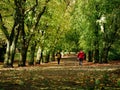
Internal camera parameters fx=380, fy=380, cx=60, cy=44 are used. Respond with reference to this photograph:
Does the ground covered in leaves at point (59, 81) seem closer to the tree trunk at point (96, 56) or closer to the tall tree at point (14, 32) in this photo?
the tall tree at point (14, 32)

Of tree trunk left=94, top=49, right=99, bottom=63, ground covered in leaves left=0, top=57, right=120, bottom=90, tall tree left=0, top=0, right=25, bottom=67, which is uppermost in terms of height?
tall tree left=0, top=0, right=25, bottom=67

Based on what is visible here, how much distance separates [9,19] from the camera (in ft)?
143

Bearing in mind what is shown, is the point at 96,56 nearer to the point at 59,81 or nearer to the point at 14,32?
the point at 14,32

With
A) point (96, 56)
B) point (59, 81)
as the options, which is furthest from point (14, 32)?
point (59, 81)

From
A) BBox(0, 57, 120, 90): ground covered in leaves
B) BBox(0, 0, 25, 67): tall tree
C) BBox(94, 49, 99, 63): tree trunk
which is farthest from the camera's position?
BBox(94, 49, 99, 63): tree trunk

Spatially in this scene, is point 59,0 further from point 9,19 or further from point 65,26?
point 65,26

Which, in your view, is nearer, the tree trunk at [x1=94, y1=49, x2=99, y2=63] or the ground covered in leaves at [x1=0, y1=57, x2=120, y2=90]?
the ground covered in leaves at [x1=0, y1=57, x2=120, y2=90]

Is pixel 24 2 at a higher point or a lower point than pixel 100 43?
higher

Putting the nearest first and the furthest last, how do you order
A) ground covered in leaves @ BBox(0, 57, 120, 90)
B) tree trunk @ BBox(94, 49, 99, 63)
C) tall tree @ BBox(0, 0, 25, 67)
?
ground covered in leaves @ BBox(0, 57, 120, 90)
tall tree @ BBox(0, 0, 25, 67)
tree trunk @ BBox(94, 49, 99, 63)

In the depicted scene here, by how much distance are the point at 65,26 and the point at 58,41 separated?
13.1 ft

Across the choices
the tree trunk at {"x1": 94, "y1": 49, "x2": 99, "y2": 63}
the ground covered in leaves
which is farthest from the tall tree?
the tree trunk at {"x1": 94, "y1": 49, "x2": 99, "y2": 63}

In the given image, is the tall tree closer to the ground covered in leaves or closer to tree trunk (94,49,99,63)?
the ground covered in leaves

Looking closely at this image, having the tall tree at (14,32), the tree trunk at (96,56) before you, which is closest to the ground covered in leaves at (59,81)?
the tall tree at (14,32)

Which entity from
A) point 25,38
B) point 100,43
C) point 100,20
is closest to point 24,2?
point 25,38
